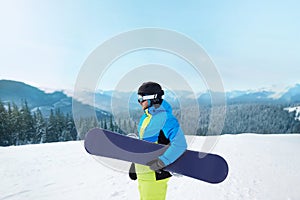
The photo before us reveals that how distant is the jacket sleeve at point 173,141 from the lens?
1.99 metres

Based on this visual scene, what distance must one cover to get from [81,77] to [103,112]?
1.65 ft

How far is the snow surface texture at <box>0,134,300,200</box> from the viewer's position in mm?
3947

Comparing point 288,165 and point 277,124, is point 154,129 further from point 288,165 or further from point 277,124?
point 277,124

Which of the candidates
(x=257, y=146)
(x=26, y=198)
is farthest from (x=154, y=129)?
(x=257, y=146)

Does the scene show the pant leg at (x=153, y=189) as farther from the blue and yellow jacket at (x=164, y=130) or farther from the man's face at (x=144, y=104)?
the man's face at (x=144, y=104)

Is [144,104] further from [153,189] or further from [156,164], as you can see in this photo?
[153,189]

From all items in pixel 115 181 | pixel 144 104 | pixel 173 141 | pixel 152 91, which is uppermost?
pixel 152 91

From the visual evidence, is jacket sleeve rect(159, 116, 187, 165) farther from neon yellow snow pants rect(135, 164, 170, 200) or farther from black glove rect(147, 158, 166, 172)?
neon yellow snow pants rect(135, 164, 170, 200)

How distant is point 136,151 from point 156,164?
0.24 m

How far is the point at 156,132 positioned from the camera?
7.04 feet

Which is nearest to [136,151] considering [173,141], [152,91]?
[173,141]

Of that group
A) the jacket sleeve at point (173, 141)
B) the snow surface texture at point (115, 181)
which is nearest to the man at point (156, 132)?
the jacket sleeve at point (173, 141)

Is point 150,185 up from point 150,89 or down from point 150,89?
down

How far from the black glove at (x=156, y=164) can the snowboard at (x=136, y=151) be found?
176mm
